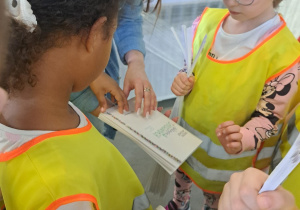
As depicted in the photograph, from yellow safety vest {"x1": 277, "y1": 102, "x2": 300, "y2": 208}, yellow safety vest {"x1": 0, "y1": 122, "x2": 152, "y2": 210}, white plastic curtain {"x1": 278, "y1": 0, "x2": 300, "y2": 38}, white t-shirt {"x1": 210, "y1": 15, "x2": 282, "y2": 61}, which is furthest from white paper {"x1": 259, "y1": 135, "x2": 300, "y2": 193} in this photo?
white plastic curtain {"x1": 278, "y1": 0, "x2": 300, "y2": 38}

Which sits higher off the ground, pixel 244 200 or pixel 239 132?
pixel 244 200

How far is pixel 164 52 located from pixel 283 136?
1.20 metres

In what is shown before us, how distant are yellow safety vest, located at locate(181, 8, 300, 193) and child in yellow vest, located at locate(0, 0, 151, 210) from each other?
457 millimetres

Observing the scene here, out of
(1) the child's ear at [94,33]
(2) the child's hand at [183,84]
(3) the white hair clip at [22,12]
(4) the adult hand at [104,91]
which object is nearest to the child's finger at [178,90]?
(2) the child's hand at [183,84]

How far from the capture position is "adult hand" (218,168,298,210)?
410 mm

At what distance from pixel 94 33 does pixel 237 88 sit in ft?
1.75

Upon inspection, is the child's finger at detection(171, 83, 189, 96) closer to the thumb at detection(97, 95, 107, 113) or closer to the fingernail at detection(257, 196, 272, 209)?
the thumb at detection(97, 95, 107, 113)

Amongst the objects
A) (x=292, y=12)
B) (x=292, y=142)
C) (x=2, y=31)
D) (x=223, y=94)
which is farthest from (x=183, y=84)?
(x=292, y=12)

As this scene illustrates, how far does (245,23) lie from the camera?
3.20ft

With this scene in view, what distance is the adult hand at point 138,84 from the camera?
0.96 m

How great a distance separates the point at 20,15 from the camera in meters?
0.48

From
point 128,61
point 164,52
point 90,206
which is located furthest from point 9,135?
point 164,52

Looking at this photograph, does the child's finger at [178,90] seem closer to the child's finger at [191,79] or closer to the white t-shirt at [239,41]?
the child's finger at [191,79]

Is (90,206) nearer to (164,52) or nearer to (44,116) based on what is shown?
(44,116)
